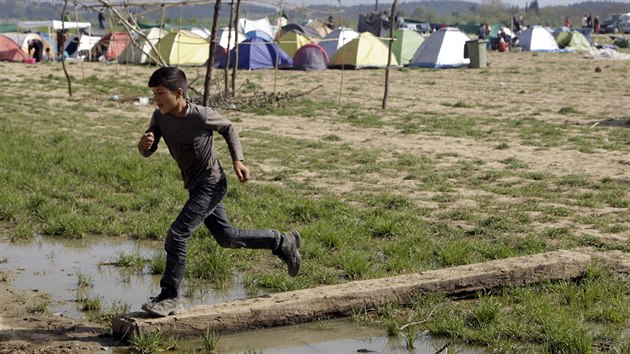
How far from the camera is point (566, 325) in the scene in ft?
20.4

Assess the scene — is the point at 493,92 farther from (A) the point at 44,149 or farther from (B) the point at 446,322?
(B) the point at 446,322

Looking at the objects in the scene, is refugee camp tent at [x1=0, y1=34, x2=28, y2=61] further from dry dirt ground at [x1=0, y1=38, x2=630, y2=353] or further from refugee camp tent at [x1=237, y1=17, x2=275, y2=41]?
refugee camp tent at [x1=237, y1=17, x2=275, y2=41]

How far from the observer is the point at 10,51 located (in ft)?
119

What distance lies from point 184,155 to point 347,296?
1401mm

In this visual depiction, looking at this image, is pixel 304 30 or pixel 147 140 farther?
pixel 304 30

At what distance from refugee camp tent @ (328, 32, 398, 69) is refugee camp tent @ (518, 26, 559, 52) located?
619 inches

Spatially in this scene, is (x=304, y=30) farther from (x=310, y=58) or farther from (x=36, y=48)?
(x=36, y=48)

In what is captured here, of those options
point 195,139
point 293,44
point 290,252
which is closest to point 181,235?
point 195,139

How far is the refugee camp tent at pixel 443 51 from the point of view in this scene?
117ft

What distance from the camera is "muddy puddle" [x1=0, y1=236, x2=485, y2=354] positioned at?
20.3 feet

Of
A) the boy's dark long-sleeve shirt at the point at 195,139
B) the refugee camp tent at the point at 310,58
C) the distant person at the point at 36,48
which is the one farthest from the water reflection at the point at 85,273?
the distant person at the point at 36,48

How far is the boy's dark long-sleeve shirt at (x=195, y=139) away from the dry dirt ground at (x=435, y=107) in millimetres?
1174

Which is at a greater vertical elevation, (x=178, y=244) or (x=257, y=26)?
(x=257, y=26)

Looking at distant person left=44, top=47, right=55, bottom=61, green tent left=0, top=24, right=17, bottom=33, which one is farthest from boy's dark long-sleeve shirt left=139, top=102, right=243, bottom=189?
green tent left=0, top=24, right=17, bottom=33
